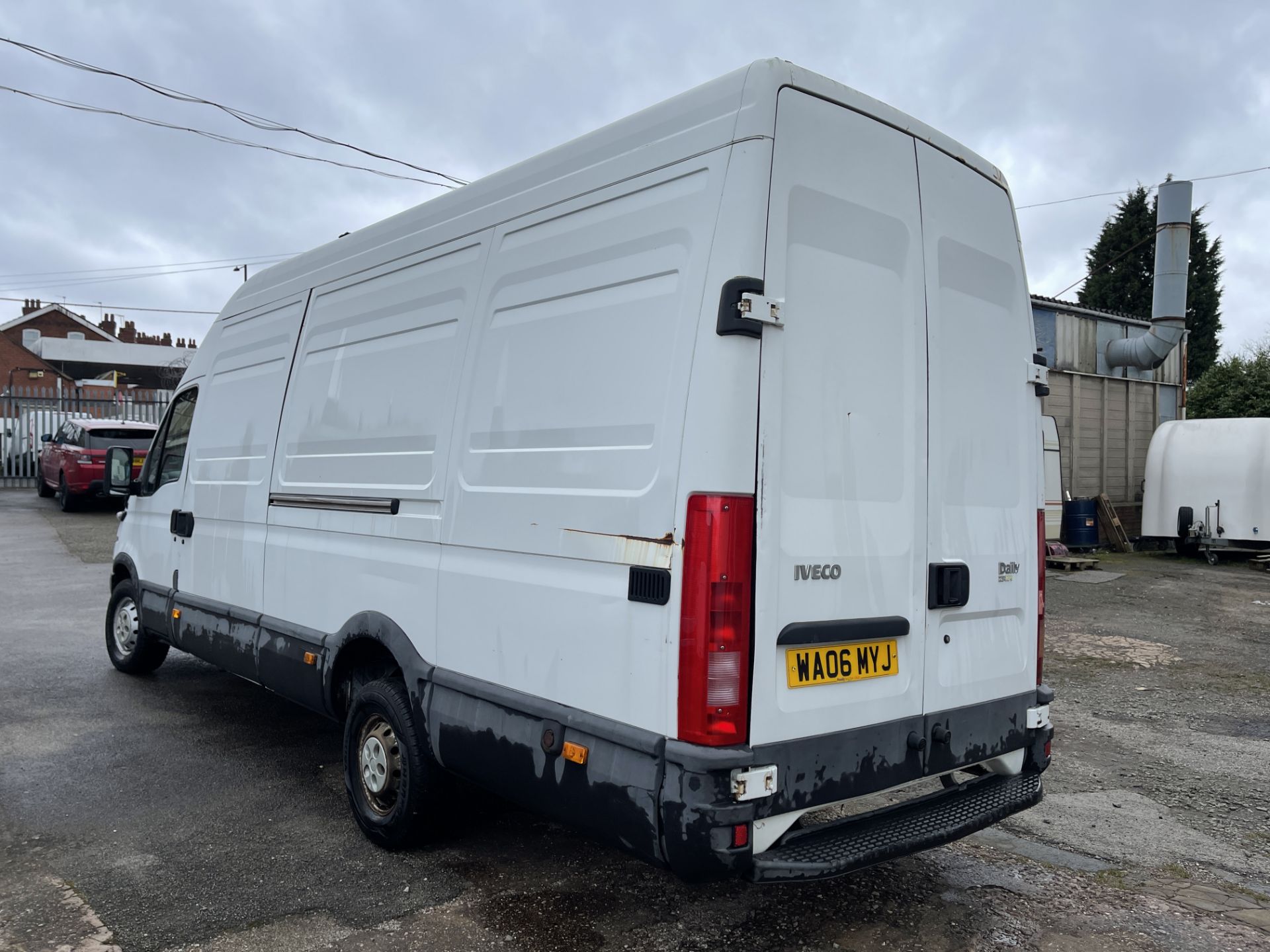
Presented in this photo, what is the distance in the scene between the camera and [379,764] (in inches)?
160

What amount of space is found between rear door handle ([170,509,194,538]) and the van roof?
229 centimetres

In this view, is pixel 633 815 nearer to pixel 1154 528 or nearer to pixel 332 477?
pixel 332 477

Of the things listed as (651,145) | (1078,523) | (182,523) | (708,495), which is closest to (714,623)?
(708,495)

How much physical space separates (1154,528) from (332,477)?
51.5 ft

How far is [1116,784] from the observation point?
509 cm

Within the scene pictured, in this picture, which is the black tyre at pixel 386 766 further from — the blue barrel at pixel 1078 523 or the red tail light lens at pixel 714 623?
the blue barrel at pixel 1078 523

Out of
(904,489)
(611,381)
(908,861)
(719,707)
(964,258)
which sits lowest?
(908,861)

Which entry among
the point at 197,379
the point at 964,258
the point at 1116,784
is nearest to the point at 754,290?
the point at 964,258

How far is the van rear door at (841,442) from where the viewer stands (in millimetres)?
2873

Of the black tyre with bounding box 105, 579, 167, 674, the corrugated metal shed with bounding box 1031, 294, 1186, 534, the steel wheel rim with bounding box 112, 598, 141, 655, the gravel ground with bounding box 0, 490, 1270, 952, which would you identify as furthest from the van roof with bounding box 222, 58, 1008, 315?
the corrugated metal shed with bounding box 1031, 294, 1186, 534

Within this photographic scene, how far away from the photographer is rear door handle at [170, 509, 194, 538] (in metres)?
5.83

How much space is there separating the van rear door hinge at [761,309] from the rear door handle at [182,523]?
4.30 metres

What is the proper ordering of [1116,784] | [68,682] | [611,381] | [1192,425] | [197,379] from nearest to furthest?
[611,381], [1116,784], [197,379], [68,682], [1192,425]

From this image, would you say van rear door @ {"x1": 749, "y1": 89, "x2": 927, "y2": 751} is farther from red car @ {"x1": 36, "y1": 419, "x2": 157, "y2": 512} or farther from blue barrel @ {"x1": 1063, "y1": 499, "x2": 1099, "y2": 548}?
red car @ {"x1": 36, "y1": 419, "x2": 157, "y2": 512}
